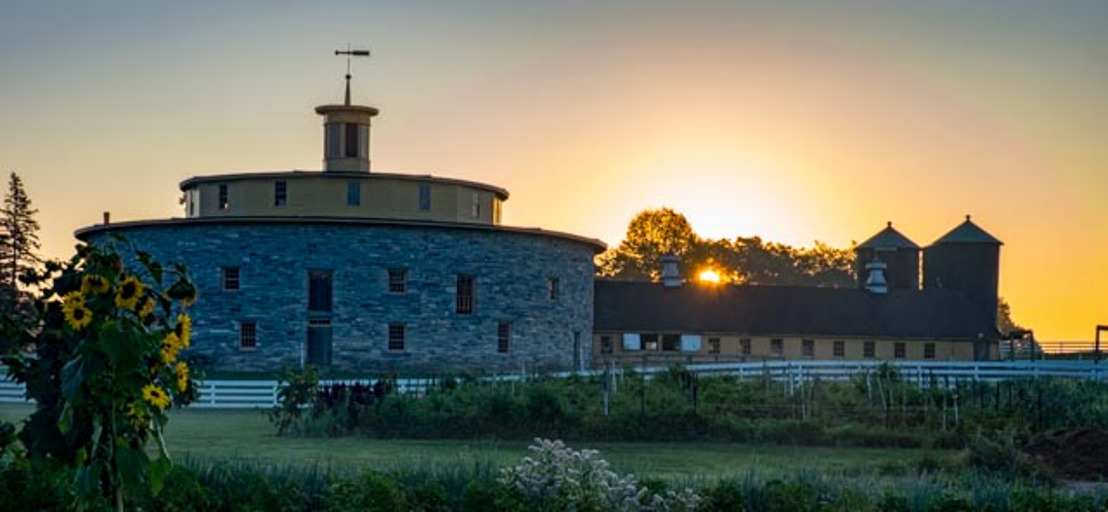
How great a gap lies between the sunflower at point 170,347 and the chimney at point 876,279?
68.9 meters

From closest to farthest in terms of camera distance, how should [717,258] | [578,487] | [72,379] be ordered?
[72,379] → [578,487] → [717,258]

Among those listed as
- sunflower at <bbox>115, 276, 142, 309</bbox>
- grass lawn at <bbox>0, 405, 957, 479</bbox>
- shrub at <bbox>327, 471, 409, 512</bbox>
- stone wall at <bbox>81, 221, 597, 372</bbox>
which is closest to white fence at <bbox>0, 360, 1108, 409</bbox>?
grass lawn at <bbox>0, 405, 957, 479</bbox>

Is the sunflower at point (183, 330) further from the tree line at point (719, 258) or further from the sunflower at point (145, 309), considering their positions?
the tree line at point (719, 258)

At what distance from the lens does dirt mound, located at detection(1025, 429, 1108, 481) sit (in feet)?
83.0

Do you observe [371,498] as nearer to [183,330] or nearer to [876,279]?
[183,330]

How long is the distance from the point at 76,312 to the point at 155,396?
868mm

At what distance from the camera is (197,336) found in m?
58.2

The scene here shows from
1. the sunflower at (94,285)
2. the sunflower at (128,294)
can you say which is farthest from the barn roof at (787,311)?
the sunflower at (94,285)

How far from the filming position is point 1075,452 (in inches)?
1030

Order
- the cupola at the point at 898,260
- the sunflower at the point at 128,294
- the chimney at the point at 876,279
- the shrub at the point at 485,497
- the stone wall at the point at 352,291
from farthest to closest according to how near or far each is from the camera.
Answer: the cupola at the point at 898,260, the chimney at the point at 876,279, the stone wall at the point at 352,291, the shrub at the point at 485,497, the sunflower at the point at 128,294

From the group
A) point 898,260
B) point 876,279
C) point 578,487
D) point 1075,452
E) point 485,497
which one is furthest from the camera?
point 898,260

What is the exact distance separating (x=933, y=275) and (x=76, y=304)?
75.0m

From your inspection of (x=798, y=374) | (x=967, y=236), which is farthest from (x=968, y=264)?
(x=798, y=374)

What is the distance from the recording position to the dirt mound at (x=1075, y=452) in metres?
25.3
